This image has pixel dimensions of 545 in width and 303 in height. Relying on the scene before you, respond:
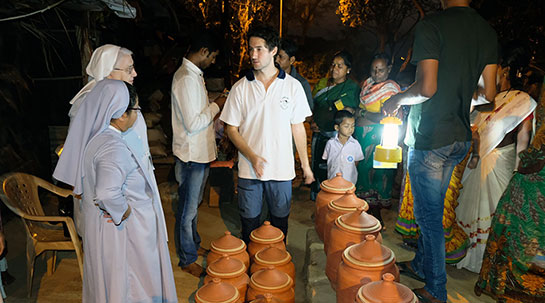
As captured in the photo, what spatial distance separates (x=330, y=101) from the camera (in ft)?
16.3

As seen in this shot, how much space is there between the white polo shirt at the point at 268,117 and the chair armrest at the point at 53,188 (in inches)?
69.5

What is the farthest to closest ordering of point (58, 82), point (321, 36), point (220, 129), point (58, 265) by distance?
point (321, 36) < point (58, 82) < point (220, 129) < point (58, 265)

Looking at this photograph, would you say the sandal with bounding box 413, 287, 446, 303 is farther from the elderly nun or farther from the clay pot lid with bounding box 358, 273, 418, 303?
the elderly nun

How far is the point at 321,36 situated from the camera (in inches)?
580

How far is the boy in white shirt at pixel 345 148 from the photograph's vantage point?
178 inches

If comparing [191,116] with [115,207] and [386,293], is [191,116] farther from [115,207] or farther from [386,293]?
[386,293]

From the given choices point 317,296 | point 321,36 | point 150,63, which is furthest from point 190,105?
point 321,36

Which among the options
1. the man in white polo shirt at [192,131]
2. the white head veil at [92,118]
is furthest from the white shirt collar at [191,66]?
the white head veil at [92,118]

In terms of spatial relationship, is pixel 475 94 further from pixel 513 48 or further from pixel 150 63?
pixel 150 63

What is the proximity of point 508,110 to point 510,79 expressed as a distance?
254mm

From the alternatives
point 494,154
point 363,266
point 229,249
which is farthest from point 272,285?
point 494,154

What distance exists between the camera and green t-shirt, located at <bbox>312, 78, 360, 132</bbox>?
484 centimetres

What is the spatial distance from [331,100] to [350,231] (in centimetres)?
269

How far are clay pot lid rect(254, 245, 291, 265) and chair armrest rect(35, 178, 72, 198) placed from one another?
2.09 metres
